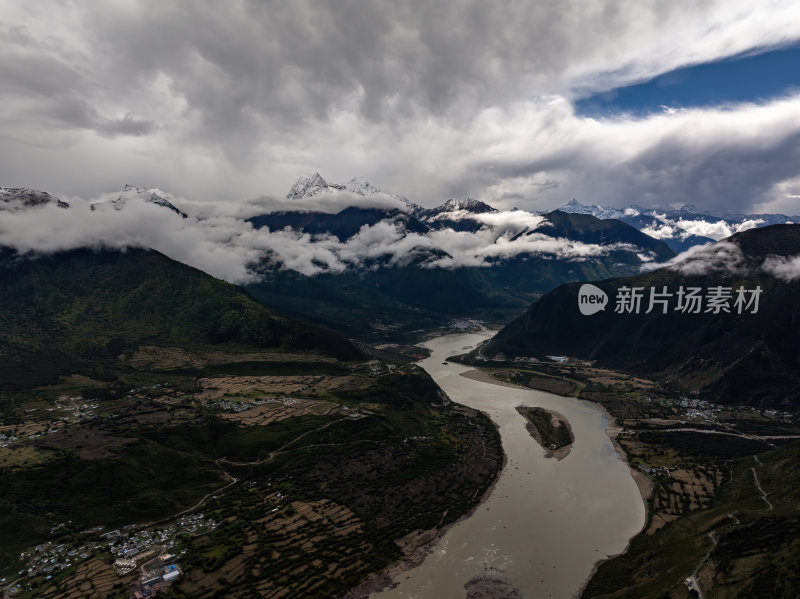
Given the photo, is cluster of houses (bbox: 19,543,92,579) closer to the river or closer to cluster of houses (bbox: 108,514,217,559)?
cluster of houses (bbox: 108,514,217,559)

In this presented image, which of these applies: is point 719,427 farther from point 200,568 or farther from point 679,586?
point 200,568

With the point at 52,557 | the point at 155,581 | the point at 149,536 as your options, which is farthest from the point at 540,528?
the point at 52,557

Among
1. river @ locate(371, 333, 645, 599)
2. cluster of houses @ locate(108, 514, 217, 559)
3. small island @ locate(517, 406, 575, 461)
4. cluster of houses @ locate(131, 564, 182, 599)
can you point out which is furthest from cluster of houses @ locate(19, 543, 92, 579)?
small island @ locate(517, 406, 575, 461)

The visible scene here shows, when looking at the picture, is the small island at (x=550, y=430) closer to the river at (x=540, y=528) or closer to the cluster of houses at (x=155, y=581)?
the river at (x=540, y=528)

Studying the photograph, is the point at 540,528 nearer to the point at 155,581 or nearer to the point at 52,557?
the point at 155,581

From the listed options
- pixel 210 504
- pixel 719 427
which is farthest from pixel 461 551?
pixel 719 427
